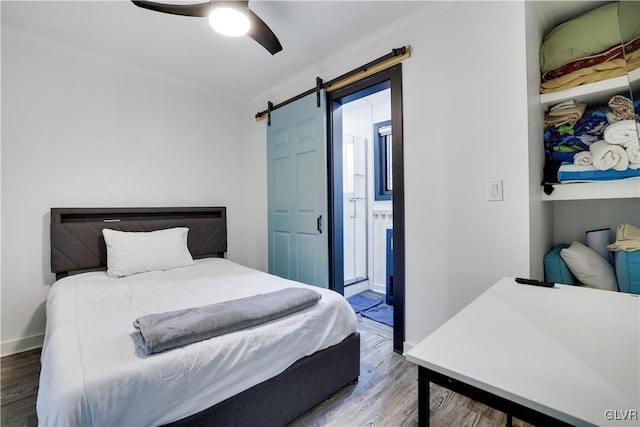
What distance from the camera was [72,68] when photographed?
234cm

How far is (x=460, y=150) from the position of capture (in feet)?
5.74

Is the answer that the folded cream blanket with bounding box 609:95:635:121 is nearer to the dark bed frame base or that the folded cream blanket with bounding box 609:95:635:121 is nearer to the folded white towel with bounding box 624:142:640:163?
the folded white towel with bounding box 624:142:640:163

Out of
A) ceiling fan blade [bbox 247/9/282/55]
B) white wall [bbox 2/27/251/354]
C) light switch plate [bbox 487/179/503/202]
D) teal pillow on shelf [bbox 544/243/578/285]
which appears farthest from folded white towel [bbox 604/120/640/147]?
white wall [bbox 2/27/251/354]

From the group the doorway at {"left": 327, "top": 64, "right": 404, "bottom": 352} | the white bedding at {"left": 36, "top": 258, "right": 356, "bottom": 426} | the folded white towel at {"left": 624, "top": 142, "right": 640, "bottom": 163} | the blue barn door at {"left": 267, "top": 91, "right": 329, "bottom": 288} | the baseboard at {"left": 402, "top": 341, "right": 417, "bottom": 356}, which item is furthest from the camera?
the doorway at {"left": 327, "top": 64, "right": 404, "bottom": 352}

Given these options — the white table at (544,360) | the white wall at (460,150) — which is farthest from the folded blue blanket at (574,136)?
the white table at (544,360)

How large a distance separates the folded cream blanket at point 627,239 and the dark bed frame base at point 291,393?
151cm

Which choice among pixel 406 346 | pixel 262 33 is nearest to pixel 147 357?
pixel 406 346

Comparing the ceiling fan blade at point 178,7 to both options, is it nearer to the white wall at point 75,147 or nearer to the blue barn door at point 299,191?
the blue barn door at point 299,191

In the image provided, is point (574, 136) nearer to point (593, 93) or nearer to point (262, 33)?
point (593, 93)

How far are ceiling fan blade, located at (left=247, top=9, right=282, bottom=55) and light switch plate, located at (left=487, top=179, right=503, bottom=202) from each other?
165cm

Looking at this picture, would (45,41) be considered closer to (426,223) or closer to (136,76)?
(136,76)

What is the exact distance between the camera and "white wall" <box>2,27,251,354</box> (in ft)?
6.93

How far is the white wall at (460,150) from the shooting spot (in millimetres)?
1539

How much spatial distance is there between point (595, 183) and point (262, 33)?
2121 mm
